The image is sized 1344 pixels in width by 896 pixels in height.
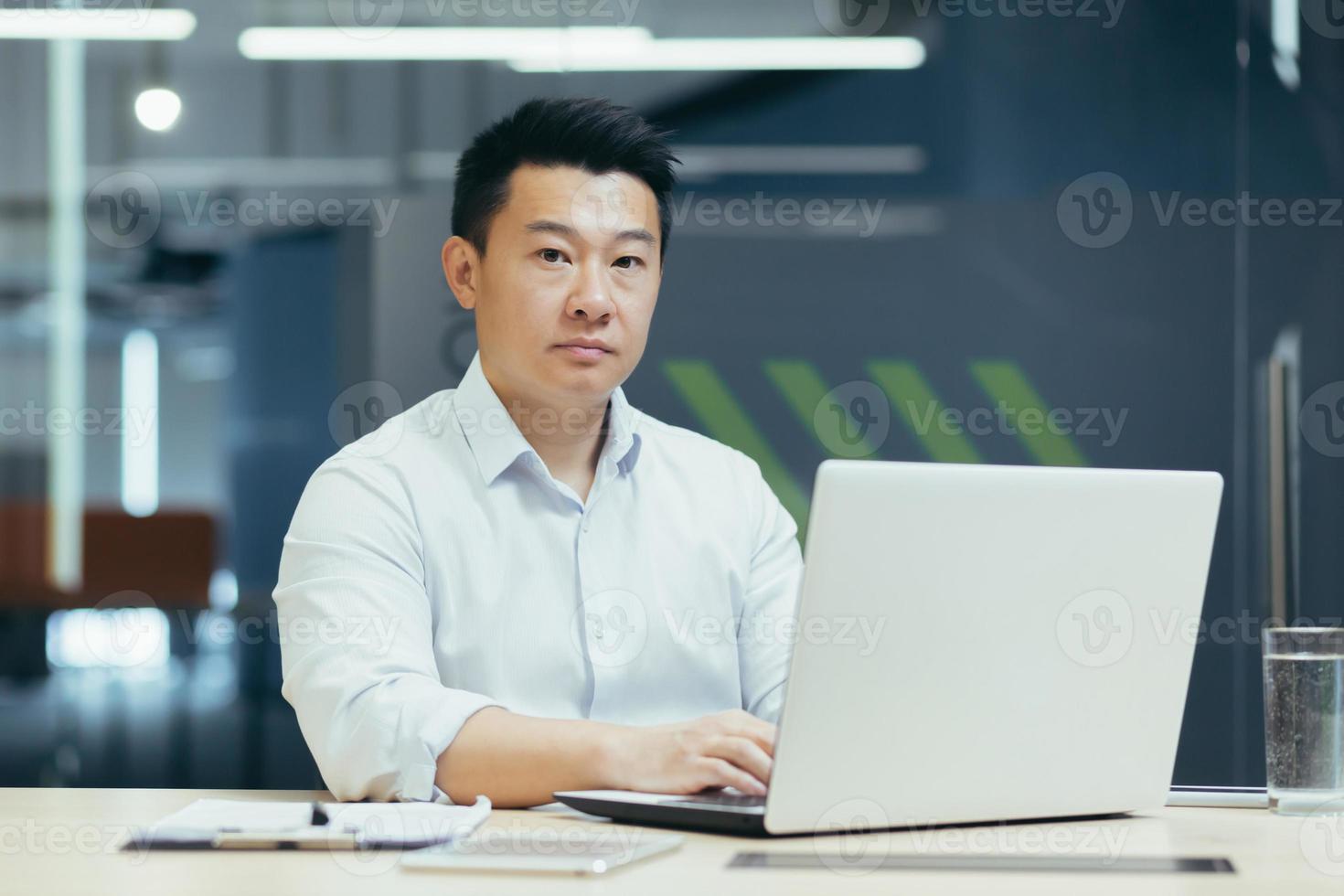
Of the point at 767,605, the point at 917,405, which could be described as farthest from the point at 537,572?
the point at 917,405

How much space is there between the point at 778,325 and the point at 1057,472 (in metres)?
2.07

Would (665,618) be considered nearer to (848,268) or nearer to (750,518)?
(750,518)

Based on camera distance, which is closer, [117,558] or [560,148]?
[560,148]

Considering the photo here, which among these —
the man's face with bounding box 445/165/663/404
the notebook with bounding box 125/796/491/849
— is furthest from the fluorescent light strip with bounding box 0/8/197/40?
the notebook with bounding box 125/796/491/849

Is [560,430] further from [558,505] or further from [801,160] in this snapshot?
[801,160]

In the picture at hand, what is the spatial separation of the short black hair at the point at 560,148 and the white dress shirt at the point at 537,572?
25 centimetres

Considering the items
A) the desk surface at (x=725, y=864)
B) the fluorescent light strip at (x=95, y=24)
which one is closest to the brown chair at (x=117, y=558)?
the fluorescent light strip at (x=95, y=24)

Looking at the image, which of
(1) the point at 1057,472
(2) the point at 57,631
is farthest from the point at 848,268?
(1) the point at 1057,472

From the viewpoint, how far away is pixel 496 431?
201 cm

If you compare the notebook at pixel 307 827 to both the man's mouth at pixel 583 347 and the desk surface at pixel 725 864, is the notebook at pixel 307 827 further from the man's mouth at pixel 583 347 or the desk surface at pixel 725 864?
the man's mouth at pixel 583 347

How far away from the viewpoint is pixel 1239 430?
3.27m

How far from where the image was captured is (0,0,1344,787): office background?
3238 millimetres

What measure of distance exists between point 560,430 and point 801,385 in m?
1.28

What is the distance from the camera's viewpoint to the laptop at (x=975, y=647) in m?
1.15
